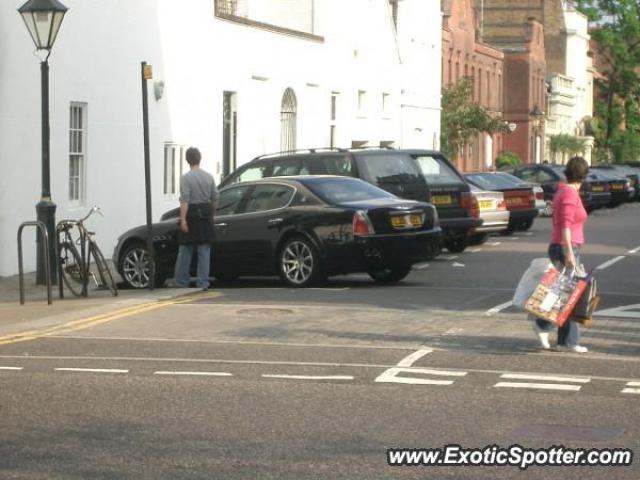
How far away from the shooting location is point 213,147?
32812 millimetres

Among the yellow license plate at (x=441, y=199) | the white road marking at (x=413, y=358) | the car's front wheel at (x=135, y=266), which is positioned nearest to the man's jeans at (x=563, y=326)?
the white road marking at (x=413, y=358)

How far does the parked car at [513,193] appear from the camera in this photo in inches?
1310

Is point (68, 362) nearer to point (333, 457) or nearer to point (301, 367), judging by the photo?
point (301, 367)

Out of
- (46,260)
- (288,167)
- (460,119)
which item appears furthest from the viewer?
(460,119)

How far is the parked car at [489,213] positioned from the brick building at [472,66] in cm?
3406

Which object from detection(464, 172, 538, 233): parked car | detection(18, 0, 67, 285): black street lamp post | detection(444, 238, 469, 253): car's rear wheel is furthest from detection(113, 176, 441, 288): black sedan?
detection(464, 172, 538, 233): parked car

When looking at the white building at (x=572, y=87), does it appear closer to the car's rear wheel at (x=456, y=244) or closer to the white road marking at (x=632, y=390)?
the car's rear wheel at (x=456, y=244)

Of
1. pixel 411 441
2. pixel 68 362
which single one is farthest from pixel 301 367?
pixel 411 441

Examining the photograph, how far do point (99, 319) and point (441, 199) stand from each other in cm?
1126

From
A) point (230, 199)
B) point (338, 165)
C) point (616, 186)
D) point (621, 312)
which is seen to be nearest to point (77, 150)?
point (338, 165)

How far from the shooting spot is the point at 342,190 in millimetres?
20453

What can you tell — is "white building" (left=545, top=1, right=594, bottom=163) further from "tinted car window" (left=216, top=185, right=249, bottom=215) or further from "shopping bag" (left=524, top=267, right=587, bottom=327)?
"shopping bag" (left=524, top=267, right=587, bottom=327)

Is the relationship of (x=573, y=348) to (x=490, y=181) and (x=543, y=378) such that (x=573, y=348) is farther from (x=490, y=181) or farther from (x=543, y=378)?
(x=490, y=181)

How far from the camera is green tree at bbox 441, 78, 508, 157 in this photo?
6141 centimetres
